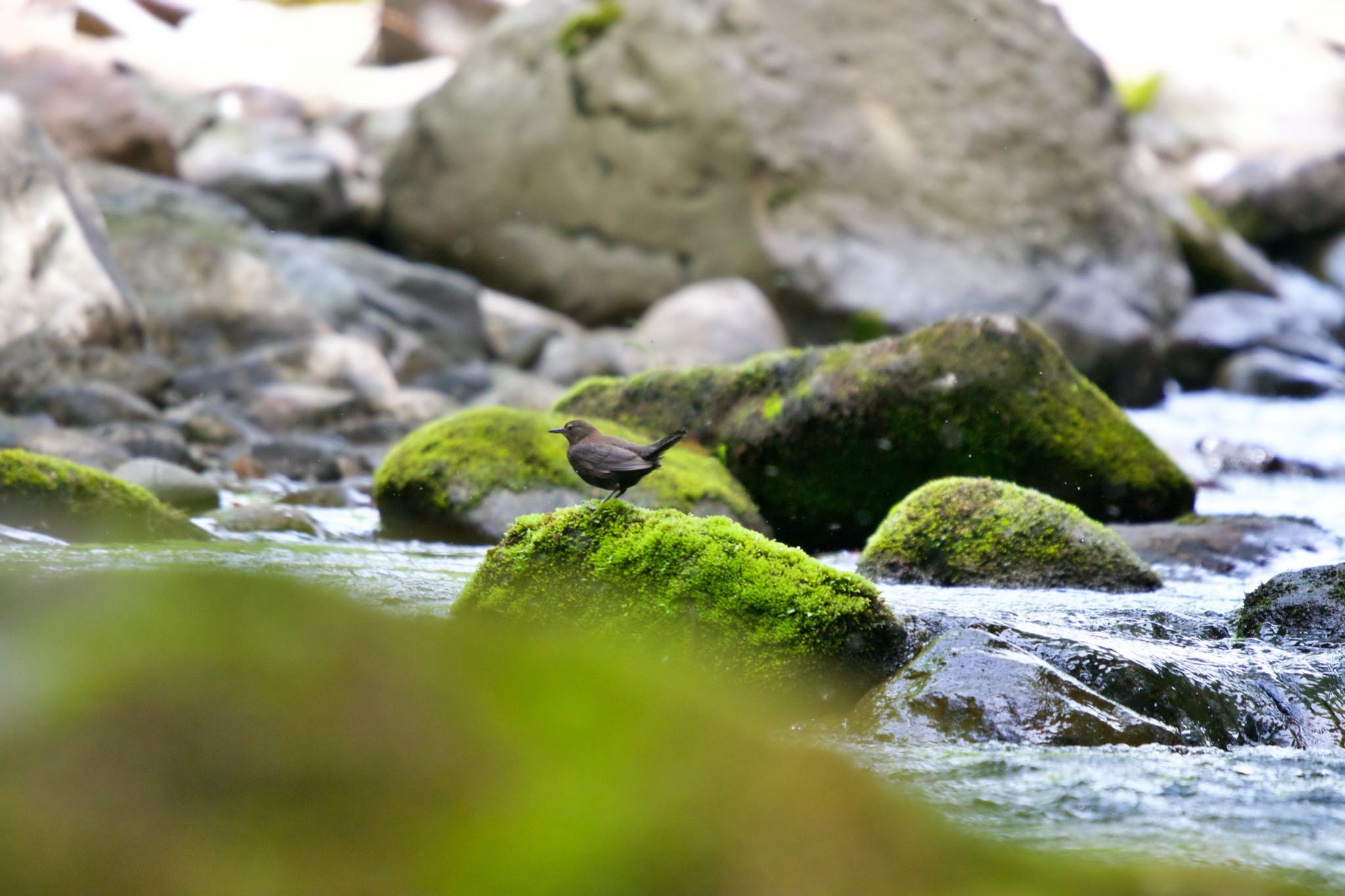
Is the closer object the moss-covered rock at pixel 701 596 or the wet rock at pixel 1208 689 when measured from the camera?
the wet rock at pixel 1208 689

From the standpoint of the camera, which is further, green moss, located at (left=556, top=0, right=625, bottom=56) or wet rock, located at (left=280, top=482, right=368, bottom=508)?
green moss, located at (left=556, top=0, right=625, bottom=56)

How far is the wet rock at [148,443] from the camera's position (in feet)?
26.3

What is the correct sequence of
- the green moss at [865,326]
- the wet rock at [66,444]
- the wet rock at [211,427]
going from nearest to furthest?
the wet rock at [66,444] < the wet rock at [211,427] < the green moss at [865,326]

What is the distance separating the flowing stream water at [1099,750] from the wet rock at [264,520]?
0.14 meters

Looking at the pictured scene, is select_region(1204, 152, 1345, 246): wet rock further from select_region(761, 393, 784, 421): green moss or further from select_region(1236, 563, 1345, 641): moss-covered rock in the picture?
select_region(1236, 563, 1345, 641): moss-covered rock

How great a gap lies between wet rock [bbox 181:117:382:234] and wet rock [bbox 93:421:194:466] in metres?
7.31

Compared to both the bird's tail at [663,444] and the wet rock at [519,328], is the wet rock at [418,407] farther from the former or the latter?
the bird's tail at [663,444]

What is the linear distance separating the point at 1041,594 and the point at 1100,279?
10250 millimetres

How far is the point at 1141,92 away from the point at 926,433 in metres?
19.6

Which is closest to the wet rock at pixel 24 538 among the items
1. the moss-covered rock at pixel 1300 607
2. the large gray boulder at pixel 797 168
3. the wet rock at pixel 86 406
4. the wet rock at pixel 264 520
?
the wet rock at pixel 264 520

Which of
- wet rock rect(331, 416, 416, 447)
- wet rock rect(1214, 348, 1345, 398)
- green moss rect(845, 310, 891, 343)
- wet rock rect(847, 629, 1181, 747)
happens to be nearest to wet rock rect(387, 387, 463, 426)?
wet rock rect(331, 416, 416, 447)

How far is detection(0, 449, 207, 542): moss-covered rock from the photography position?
530cm

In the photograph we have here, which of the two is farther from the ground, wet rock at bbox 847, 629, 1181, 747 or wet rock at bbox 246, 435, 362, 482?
wet rock at bbox 847, 629, 1181, 747

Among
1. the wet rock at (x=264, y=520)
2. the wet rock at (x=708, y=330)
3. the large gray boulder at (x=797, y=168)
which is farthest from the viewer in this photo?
the large gray boulder at (x=797, y=168)
